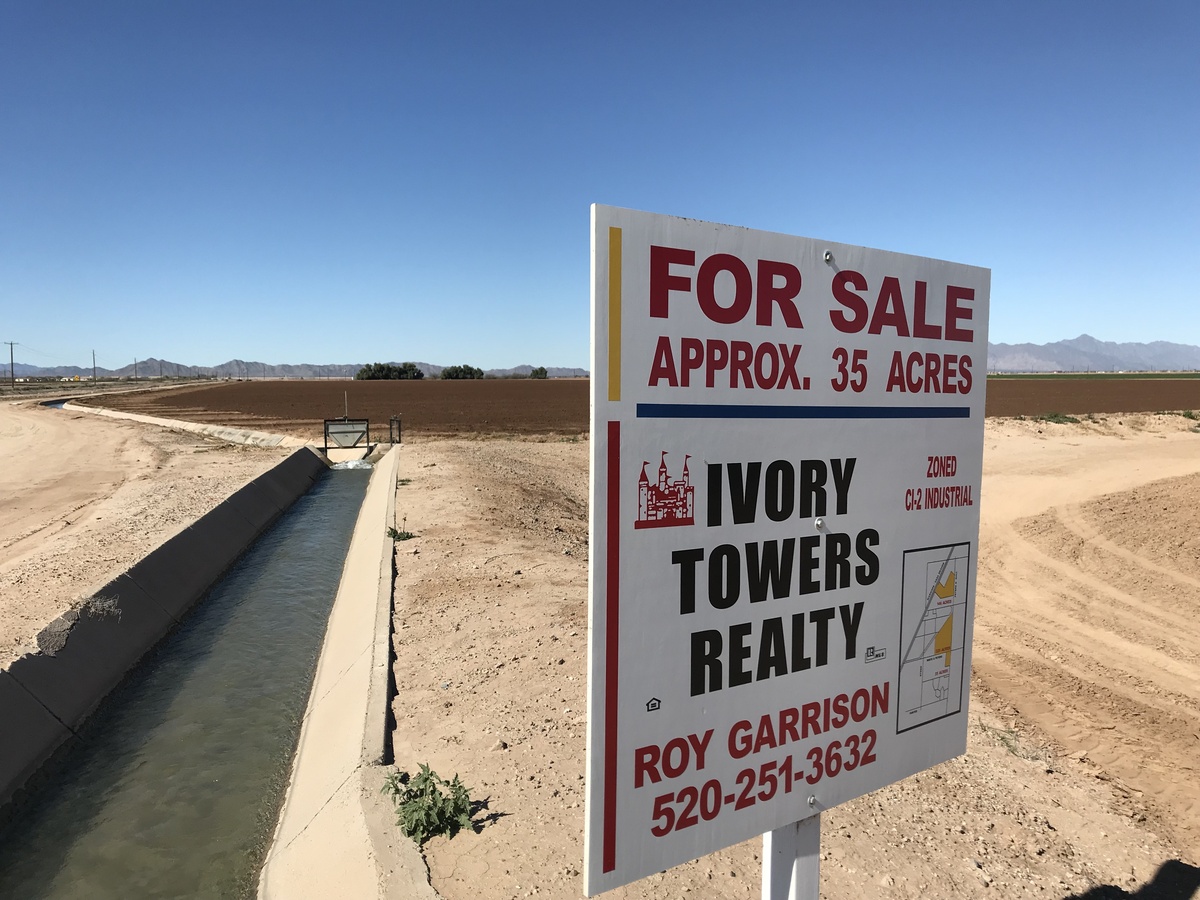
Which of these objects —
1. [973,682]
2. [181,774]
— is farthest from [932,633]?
[181,774]

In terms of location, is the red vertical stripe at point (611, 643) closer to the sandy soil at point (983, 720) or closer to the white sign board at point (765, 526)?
the white sign board at point (765, 526)

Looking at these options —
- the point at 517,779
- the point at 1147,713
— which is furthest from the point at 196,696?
the point at 1147,713

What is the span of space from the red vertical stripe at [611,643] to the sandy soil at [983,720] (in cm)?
270

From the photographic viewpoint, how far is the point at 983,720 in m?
6.16

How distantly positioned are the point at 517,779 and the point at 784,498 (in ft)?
13.6

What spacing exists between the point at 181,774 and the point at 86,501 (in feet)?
45.9

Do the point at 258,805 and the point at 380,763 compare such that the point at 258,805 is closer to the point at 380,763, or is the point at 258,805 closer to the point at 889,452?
the point at 380,763

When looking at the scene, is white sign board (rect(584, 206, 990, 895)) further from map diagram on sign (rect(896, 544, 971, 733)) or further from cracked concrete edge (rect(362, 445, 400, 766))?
cracked concrete edge (rect(362, 445, 400, 766))

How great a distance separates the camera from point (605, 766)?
1.77m

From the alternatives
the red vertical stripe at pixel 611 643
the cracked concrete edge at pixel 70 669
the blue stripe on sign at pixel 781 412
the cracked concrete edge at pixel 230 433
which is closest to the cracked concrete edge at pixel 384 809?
the red vertical stripe at pixel 611 643

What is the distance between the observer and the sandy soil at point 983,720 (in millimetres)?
4242

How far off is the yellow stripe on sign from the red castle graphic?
8.4 inches

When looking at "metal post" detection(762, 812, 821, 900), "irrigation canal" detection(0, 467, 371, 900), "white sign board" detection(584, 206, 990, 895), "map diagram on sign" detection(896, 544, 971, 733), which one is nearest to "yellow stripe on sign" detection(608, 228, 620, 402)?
"white sign board" detection(584, 206, 990, 895)

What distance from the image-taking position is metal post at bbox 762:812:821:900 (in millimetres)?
2178
